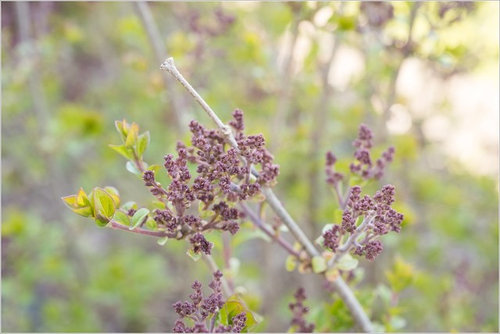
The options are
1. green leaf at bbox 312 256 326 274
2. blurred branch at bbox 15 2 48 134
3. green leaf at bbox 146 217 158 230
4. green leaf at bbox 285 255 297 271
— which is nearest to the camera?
green leaf at bbox 146 217 158 230

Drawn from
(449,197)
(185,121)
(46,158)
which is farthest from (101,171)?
(449,197)

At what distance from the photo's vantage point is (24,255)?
299 centimetres

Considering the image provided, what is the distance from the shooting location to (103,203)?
3.65 feet

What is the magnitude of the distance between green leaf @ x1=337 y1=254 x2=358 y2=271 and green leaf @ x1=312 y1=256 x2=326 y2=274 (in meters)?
0.04

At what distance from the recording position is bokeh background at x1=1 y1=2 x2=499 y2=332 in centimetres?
258

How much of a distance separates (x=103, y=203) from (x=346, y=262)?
0.55m

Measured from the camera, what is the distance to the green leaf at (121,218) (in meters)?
1.16

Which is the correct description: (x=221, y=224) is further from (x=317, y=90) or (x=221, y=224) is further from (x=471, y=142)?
(x=471, y=142)

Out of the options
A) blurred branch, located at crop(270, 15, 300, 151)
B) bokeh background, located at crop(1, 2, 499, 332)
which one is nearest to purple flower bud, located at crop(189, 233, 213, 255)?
bokeh background, located at crop(1, 2, 499, 332)

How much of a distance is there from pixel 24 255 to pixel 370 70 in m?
2.07

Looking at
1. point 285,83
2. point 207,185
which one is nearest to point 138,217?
point 207,185

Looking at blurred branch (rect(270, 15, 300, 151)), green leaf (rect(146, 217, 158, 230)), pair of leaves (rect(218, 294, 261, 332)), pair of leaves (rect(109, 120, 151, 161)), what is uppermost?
blurred branch (rect(270, 15, 300, 151))

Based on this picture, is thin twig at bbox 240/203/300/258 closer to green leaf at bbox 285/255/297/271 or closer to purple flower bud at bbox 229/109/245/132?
green leaf at bbox 285/255/297/271

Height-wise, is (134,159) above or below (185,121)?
below
